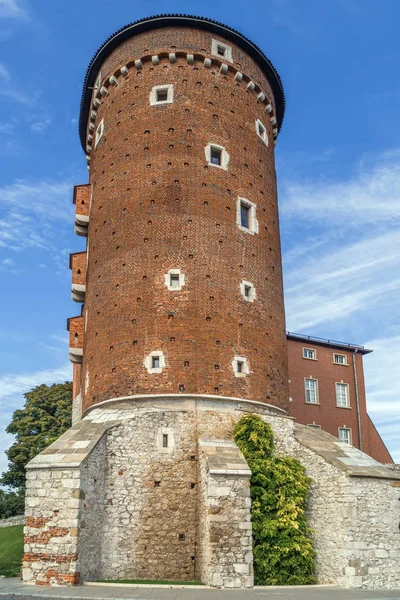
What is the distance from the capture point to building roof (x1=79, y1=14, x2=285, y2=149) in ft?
88.9

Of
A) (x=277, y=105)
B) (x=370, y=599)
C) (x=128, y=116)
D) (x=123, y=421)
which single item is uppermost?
(x=277, y=105)

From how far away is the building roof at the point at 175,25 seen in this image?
88.9ft

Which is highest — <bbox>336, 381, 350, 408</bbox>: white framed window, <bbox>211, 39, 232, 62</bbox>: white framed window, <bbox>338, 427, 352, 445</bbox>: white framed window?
<bbox>211, 39, 232, 62</bbox>: white framed window

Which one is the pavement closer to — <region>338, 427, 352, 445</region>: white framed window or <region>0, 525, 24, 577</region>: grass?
<region>0, 525, 24, 577</region>: grass

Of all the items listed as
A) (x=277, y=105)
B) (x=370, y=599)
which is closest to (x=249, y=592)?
(x=370, y=599)

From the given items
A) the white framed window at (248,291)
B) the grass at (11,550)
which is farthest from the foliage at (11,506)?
the white framed window at (248,291)

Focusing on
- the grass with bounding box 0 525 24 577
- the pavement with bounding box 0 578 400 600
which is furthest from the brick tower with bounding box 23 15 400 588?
the grass with bounding box 0 525 24 577

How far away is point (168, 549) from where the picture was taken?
64.6ft

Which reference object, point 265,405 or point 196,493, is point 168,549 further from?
point 265,405

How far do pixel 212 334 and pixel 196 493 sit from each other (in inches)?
222

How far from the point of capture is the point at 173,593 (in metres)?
15.9

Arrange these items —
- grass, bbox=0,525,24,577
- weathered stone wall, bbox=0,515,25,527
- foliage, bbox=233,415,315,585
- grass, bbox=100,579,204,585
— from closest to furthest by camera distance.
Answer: grass, bbox=100,579,204,585 → foliage, bbox=233,415,315,585 → grass, bbox=0,525,24,577 → weathered stone wall, bbox=0,515,25,527

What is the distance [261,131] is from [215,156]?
3630mm

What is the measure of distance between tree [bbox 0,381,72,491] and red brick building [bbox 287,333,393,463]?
17803 mm
